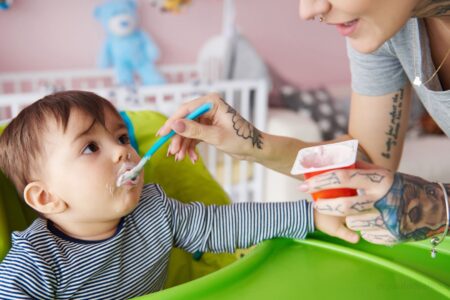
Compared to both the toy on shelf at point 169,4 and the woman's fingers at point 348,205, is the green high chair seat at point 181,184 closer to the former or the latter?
the woman's fingers at point 348,205

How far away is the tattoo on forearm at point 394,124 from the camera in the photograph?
3.86 ft

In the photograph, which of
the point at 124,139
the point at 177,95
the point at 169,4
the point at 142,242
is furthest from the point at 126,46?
the point at 142,242

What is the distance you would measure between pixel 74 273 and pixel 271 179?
5.56 feet

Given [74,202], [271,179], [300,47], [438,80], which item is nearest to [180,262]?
[74,202]

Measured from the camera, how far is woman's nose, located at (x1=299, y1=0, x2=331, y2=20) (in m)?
0.82

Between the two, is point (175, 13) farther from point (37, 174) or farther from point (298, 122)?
point (37, 174)

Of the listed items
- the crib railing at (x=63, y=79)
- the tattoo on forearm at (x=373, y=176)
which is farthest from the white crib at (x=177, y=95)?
the tattoo on forearm at (x=373, y=176)

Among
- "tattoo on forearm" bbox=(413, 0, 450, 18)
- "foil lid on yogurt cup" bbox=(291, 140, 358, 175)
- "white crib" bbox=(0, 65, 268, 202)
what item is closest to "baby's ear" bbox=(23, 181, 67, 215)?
"foil lid on yogurt cup" bbox=(291, 140, 358, 175)

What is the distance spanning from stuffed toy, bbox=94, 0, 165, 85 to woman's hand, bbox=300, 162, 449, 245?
202 centimetres

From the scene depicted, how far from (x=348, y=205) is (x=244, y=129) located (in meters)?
0.36

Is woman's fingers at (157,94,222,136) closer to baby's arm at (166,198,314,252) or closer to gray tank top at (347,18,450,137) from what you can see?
baby's arm at (166,198,314,252)

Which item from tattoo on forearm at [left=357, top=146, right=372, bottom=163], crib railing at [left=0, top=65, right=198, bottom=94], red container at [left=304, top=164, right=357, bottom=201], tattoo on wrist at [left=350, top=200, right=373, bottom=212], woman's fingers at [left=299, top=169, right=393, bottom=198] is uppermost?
woman's fingers at [left=299, top=169, right=393, bottom=198]

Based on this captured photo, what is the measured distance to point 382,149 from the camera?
1.22m

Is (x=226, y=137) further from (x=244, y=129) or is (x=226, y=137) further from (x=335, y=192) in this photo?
(x=335, y=192)
